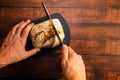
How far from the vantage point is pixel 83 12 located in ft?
4.76

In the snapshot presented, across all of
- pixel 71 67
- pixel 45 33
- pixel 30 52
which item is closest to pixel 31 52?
pixel 30 52

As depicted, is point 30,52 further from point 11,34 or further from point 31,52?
point 11,34

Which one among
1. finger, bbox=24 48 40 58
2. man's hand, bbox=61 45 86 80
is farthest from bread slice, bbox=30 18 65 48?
man's hand, bbox=61 45 86 80

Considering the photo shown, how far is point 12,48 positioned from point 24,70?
19cm

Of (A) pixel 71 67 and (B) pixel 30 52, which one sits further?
(B) pixel 30 52

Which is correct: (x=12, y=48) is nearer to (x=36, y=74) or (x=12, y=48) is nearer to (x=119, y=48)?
(x=36, y=74)

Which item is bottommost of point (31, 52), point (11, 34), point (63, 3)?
point (31, 52)

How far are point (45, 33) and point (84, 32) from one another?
0.84ft

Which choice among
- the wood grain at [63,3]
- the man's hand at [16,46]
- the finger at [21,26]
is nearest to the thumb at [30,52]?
the man's hand at [16,46]

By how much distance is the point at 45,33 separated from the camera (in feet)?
4.45

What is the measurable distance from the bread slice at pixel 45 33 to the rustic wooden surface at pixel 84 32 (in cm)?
11

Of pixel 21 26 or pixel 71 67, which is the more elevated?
pixel 21 26

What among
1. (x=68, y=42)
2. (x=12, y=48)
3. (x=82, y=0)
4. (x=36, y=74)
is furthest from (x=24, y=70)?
(x=82, y=0)

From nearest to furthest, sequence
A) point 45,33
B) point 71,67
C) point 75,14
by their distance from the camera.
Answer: point 71,67 < point 45,33 < point 75,14
